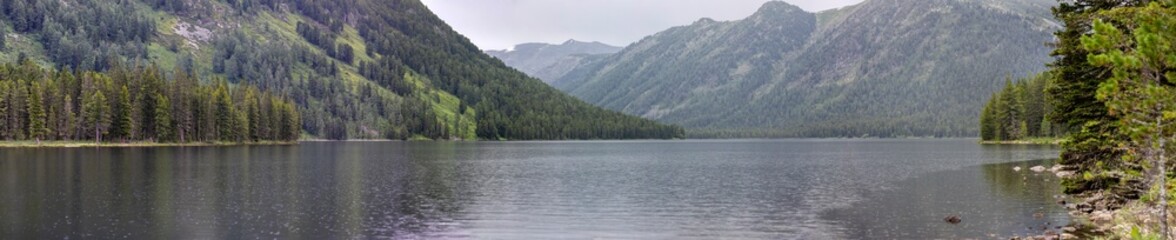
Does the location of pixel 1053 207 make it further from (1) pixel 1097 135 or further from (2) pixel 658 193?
(2) pixel 658 193

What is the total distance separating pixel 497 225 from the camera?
47.2m

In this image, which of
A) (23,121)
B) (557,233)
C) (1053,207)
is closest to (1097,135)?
(1053,207)

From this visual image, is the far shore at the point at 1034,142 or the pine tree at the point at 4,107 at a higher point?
the pine tree at the point at 4,107

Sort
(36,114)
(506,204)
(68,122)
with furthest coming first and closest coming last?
(68,122) → (36,114) → (506,204)

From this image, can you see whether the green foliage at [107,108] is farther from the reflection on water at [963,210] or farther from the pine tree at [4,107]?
the reflection on water at [963,210]

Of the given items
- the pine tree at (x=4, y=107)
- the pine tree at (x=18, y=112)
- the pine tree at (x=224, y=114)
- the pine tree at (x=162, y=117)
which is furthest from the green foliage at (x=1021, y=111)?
the pine tree at (x=4, y=107)

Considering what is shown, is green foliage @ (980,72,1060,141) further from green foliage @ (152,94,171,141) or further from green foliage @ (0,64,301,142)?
green foliage @ (152,94,171,141)

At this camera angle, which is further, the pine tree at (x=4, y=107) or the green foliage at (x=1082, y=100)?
the pine tree at (x=4, y=107)

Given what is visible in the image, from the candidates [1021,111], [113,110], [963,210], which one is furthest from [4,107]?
[1021,111]

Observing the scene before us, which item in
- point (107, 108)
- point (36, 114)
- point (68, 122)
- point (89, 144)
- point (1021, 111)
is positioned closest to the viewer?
point (36, 114)

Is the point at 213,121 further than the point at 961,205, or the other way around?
the point at 213,121

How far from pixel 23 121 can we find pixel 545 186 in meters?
136

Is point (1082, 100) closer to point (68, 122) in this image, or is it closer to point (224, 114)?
point (68, 122)

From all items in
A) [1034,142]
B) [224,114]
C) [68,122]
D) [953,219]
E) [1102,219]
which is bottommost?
[953,219]
